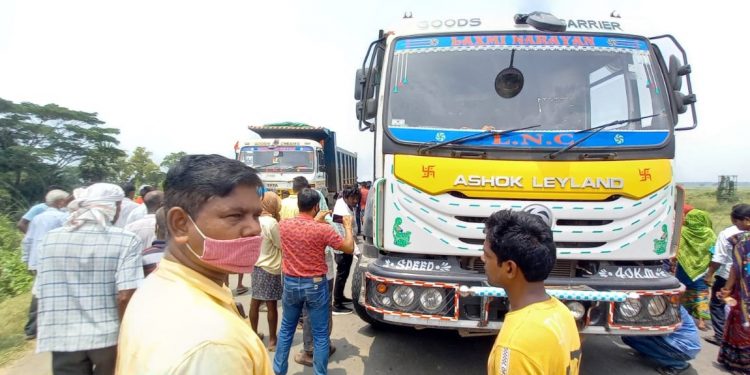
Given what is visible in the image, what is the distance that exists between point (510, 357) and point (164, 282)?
112 cm

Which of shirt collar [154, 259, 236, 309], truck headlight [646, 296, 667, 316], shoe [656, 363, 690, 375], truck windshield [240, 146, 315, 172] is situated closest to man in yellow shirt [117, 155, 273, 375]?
shirt collar [154, 259, 236, 309]

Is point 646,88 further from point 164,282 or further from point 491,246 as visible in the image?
point 164,282

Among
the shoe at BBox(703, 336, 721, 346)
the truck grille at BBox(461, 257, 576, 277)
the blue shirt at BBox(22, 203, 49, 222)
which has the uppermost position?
the blue shirt at BBox(22, 203, 49, 222)

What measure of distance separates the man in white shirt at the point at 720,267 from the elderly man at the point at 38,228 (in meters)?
6.90

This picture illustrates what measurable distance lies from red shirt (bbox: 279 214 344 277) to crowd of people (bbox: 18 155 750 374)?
0.04 feet

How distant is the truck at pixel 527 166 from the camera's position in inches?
116

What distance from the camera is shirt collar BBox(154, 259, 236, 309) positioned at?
3.54 feet

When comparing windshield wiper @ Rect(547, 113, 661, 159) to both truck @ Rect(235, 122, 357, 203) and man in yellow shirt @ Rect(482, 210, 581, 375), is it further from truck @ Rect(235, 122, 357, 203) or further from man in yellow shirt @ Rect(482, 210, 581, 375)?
truck @ Rect(235, 122, 357, 203)

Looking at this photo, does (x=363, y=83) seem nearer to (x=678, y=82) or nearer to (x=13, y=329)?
(x=678, y=82)

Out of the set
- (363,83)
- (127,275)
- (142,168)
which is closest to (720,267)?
(363,83)

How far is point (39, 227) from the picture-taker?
438cm

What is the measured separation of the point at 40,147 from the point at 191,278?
2619cm

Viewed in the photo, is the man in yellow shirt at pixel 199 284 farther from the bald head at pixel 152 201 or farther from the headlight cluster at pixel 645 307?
the bald head at pixel 152 201

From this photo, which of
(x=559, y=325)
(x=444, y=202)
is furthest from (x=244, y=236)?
(x=444, y=202)
